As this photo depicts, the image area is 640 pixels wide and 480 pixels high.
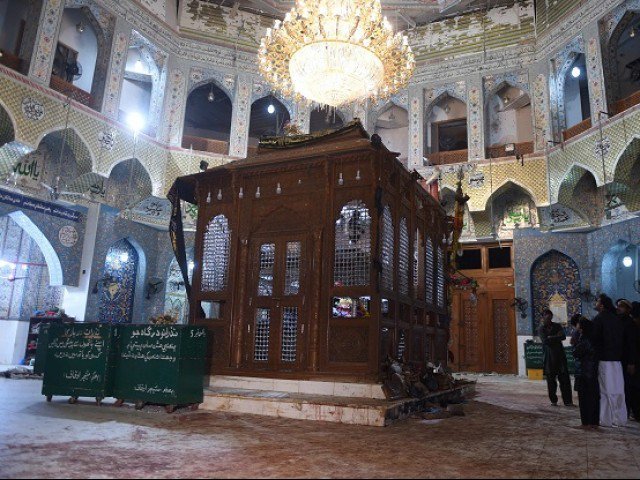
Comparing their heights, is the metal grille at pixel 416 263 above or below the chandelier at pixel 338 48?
below

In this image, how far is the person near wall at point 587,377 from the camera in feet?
16.1

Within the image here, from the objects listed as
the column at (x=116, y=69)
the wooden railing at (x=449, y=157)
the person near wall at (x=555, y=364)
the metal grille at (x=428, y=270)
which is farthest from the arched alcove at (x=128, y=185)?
the person near wall at (x=555, y=364)

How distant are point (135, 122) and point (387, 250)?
9.67 m

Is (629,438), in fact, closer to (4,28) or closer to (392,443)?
(392,443)

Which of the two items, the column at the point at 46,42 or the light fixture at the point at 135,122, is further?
the light fixture at the point at 135,122

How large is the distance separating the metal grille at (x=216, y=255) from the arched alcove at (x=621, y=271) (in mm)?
9965

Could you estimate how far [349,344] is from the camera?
18.0ft

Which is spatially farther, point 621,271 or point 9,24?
point 621,271

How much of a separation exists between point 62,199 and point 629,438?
11.7m

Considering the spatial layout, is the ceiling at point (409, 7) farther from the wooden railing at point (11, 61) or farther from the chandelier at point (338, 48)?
the wooden railing at point (11, 61)

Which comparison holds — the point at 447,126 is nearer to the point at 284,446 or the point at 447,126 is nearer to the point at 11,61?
the point at 11,61

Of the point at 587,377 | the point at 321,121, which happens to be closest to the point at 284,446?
the point at 587,377

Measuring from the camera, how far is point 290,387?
5551 mm

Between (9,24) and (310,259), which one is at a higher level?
(9,24)
